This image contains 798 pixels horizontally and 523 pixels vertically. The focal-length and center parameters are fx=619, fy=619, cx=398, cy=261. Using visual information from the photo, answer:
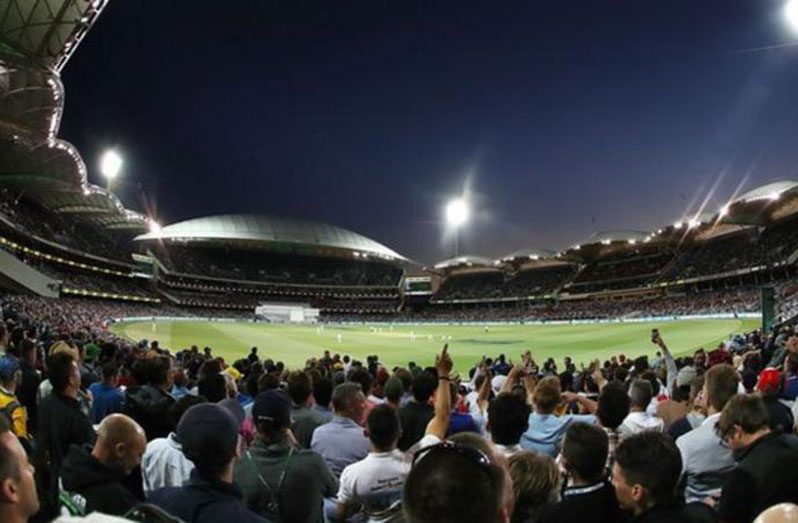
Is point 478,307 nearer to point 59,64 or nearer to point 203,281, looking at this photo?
point 203,281

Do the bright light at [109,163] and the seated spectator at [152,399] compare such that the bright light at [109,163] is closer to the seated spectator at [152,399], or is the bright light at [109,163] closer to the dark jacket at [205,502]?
the seated spectator at [152,399]

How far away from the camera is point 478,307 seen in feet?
364

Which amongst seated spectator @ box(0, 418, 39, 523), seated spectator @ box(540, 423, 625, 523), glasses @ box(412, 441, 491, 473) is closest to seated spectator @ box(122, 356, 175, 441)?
seated spectator @ box(0, 418, 39, 523)

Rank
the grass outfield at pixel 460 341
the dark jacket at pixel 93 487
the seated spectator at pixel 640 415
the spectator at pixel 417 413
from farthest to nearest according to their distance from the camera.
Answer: the grass outfield at pixel 460 341 < the seated spectator at pixel 640 415 < the spectator at pixel 417 413 < the dark jacket at pixel 93 487

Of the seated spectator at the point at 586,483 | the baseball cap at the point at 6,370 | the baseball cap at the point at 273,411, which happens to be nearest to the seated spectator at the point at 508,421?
the seated spectator at the point at 586,483

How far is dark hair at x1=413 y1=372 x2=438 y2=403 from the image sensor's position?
6.86 meters

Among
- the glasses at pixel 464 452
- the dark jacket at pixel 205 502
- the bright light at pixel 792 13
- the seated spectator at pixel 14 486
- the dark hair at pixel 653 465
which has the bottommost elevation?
the dark jacket at pixel 205 502

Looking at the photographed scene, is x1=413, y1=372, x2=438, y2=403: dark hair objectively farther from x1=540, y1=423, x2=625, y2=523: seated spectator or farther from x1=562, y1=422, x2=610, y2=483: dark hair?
x1=562, y1=422, x2=610, y2=483: dark hair

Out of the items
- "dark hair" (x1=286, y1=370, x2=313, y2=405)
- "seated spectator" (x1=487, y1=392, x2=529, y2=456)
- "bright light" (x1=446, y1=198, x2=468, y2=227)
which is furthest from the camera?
"bright light" (x1=446, y1=198, x2=468, y2=227)

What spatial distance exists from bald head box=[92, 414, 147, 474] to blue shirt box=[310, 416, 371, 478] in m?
2.00

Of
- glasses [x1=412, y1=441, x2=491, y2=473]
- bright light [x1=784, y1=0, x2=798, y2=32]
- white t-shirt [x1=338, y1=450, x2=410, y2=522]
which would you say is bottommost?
white t-shirt [x1=338, y1=450, x2=410, y2=522]

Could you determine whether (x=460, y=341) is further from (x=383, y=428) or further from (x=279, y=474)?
(x=279, y=474)

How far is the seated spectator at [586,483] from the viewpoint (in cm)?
348

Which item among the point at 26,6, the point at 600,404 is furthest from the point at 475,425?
the point at 26,6
